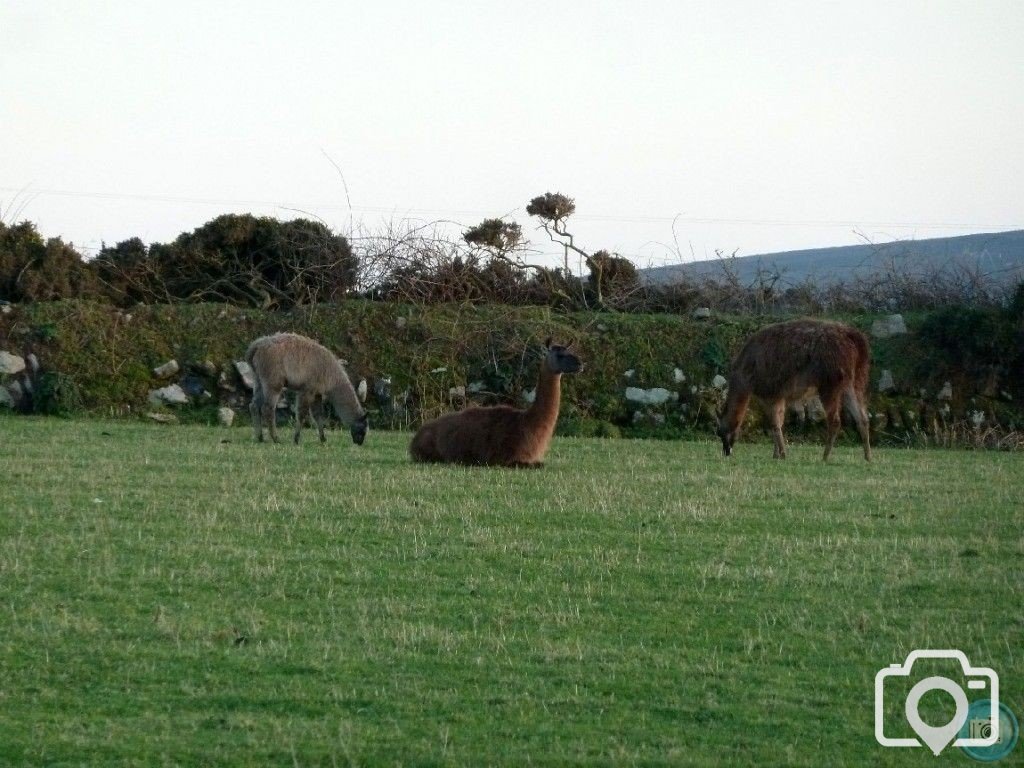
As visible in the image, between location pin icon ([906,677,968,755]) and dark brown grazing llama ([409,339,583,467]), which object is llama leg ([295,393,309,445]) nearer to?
dark brown grazing llama ([409,339,583,467])

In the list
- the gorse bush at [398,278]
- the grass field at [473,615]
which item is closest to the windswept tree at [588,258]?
the gorse bush at [398,278]

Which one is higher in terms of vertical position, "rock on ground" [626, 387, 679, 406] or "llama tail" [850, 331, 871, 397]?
"llama tail" [850, 331, 871, 397]

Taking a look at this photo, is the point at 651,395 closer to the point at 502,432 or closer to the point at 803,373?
the point at 803,373

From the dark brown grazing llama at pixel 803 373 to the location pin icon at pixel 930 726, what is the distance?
1197 cm

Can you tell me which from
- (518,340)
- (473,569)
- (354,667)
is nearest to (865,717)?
(354,667)

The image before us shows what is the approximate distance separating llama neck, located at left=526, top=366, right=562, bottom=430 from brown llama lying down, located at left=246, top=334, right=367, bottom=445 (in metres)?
4.23

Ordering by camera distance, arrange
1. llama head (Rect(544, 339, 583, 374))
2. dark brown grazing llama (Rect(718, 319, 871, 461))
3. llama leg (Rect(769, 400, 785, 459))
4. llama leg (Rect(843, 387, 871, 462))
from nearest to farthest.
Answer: llama head (Rect(544, 339, 583, 374))
dark brown grazing llama (Rect(718, 319, 871, 461))
llama leg (Rect(843, 387, 871, 462))
llama leg (Rect(769, 400, 785, 459))

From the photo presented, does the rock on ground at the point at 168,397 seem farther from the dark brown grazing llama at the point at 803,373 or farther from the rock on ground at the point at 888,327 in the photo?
the rock on ground at the point at 888,327

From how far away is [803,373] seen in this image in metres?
18.1

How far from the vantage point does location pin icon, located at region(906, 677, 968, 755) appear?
532 cm

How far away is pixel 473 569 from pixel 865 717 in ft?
10.9

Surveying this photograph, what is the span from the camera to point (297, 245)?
26.9 m

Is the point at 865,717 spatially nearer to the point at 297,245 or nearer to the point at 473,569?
the point at 473,569

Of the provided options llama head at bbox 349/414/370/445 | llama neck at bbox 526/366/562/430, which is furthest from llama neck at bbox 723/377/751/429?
llama head at bbox 349/414/370/445
